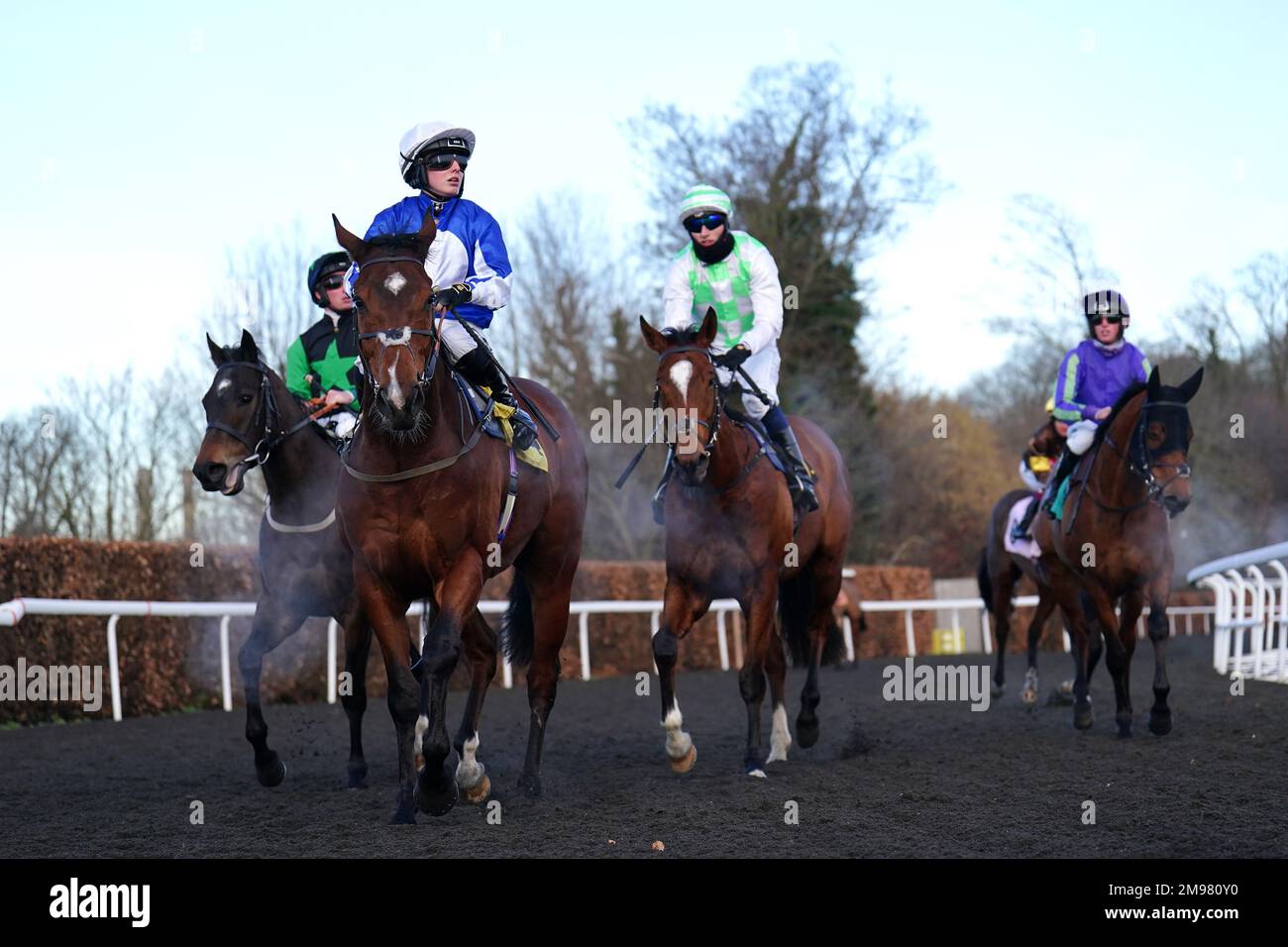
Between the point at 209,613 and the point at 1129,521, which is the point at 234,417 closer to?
the point at 1129,521

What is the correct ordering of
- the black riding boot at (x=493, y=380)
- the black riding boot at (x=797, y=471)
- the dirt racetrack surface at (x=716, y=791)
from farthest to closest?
the black riding boot at (x=797, y=471)
the black riding boot at (x=493, y=380)
the dirt racetrack surface at (x=716, y=791)

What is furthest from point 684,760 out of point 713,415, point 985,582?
point 985,582

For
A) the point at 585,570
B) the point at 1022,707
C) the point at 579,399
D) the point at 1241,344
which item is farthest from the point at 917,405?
the point at 1022,707

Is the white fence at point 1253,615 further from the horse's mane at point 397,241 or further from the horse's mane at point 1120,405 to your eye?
the horse's mane at point 397,241

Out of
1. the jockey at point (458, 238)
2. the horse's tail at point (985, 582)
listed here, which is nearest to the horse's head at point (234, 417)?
the jockey at point (458, 238)

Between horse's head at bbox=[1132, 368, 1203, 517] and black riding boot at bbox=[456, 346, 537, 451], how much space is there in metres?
3.82

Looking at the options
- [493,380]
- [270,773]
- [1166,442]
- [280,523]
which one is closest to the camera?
[493,380]

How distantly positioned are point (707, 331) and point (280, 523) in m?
2.25

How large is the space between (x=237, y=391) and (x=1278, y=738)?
5.60 meters

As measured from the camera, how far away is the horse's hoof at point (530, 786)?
591 centimetres

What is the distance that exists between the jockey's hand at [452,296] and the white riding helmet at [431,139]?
771 millimetres

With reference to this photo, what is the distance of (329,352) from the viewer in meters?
7.52
